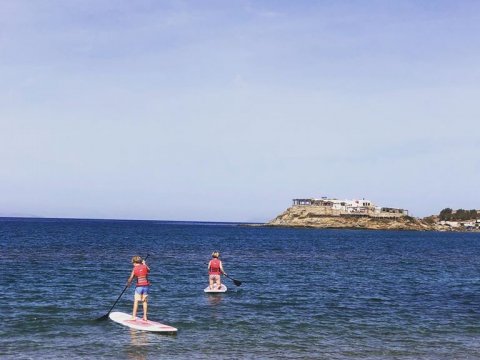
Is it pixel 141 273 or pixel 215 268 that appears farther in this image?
pixel 215 268

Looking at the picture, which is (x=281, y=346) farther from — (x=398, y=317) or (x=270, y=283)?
(x=270, y=283)

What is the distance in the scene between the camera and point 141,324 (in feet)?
70.1

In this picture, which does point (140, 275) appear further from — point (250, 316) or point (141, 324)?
point (250, 316)

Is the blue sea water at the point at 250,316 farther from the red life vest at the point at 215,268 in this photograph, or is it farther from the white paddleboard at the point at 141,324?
the red life vest at the point at 215,268

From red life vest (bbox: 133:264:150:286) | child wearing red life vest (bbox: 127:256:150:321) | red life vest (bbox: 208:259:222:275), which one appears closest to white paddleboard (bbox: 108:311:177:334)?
child wearing red life vest (bbox: 127:256:150:321)

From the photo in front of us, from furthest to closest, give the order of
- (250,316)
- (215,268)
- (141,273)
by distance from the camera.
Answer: (215,268)
(250,316)
(141,273)

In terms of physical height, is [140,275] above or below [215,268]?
above

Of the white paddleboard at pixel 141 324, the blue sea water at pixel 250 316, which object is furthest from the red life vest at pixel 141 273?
the blue sea water at pixel 250 316

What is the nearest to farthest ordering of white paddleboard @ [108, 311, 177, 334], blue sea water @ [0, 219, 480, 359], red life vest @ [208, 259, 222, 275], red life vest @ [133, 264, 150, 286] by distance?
blue sea water @ [0, 219, 480, 359] < white paddleboard @ [108, 311, 177, 334] < red life vest @ [133, 264, 150, 286] < red life vest @ [208, 259, 222, 275]

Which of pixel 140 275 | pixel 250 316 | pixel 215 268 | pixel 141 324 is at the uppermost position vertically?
pixel 140 275

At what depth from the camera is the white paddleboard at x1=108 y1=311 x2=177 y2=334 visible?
20.5 metres

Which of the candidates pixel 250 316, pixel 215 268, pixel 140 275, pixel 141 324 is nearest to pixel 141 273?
pixel 140 275

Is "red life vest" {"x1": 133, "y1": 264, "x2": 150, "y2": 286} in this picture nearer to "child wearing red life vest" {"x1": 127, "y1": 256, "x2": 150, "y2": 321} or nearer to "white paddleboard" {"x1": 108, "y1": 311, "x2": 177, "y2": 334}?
"child wearing red life vest" {"x1": 127, "y1": 256, "x2": 150, "y2": 321}

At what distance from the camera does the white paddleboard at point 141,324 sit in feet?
67.4
